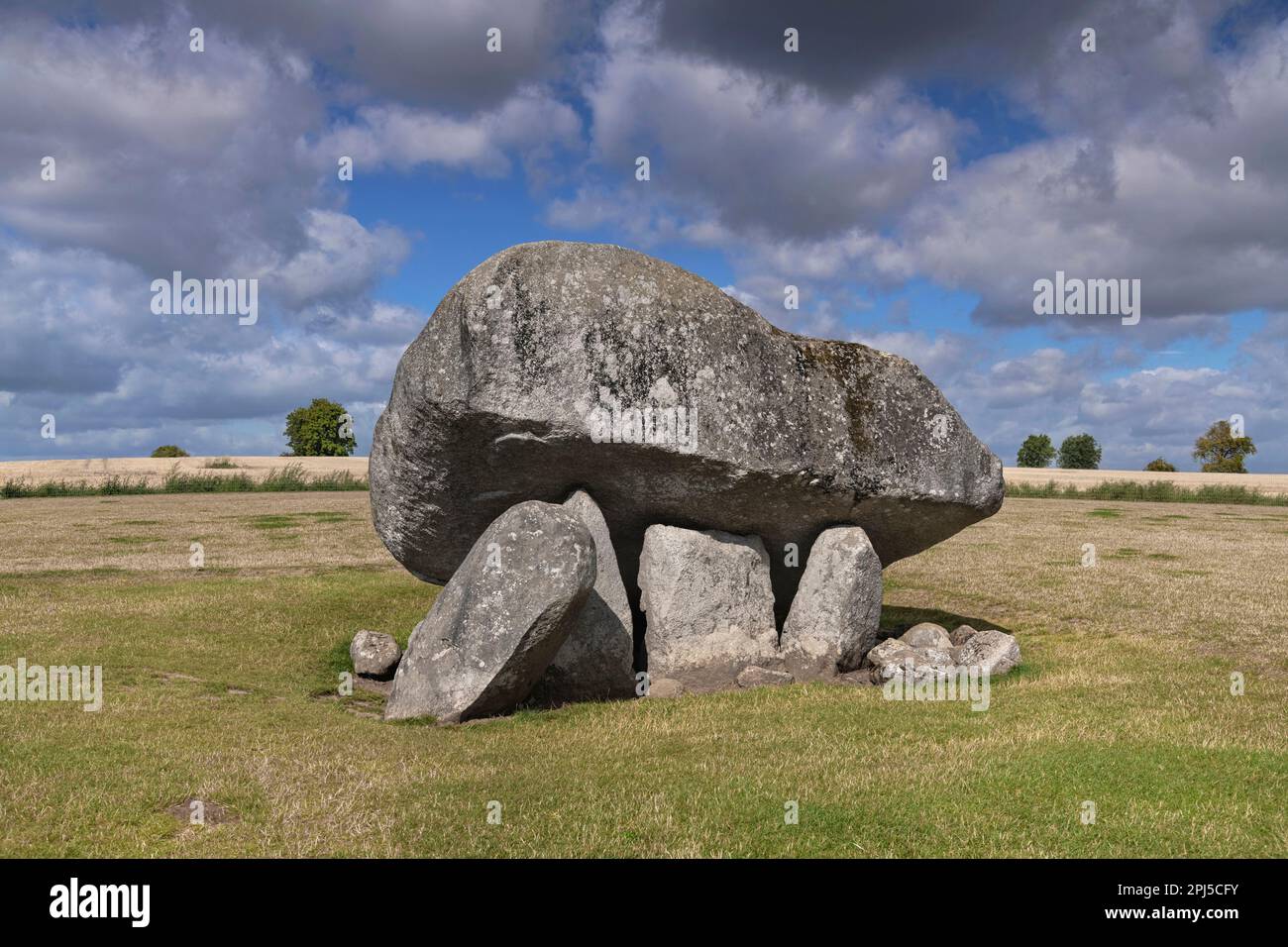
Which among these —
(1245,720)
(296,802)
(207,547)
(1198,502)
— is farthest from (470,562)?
(1198,502)

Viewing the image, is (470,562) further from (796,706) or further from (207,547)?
(207,547)

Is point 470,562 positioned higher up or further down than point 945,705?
higher up

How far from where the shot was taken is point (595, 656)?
12547 millimetres

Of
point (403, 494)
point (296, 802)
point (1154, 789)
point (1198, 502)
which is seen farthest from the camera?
point (1198, 502)

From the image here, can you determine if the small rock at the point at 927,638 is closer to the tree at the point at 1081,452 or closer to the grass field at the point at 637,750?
the grass field at the point at 637,750

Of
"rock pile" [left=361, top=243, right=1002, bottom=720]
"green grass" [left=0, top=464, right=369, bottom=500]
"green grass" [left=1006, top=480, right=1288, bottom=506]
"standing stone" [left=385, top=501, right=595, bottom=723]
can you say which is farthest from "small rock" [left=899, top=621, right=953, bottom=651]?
"green grass" [left=0, top=464, right=369, bottom=500]

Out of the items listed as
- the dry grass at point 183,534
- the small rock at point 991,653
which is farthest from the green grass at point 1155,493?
the small rock at point 991,653

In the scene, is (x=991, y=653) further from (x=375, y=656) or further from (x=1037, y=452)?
(x=1037, y=452)

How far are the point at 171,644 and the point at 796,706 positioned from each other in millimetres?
8528

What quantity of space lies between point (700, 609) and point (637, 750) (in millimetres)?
3529

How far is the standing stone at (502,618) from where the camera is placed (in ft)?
36.5

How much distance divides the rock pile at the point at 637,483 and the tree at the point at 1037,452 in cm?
9462

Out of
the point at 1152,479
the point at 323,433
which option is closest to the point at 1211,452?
the point at 1152,479
